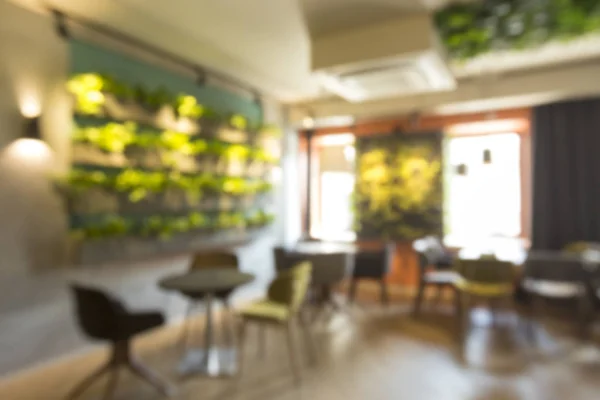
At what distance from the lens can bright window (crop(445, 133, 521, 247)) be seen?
5.80 metres

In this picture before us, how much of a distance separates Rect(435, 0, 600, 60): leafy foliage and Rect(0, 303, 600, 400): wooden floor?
2.87 meters

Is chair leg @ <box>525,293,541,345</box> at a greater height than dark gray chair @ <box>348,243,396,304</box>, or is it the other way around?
dark gray chair @ <box>348,243,396,304</box>

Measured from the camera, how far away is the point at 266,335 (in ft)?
13.9

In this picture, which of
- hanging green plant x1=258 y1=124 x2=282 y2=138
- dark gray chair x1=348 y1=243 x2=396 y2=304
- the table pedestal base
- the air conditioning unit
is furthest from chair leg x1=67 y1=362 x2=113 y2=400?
hanging green plant x1=258 y1=124 x2=282 y2=138

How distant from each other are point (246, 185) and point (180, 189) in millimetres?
1106

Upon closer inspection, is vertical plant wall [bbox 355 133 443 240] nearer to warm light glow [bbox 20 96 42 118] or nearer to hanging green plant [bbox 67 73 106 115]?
hanging green plant [bbox 67 73 106 115]

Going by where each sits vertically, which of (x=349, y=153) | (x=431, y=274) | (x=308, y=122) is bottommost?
(x=431, y=274)

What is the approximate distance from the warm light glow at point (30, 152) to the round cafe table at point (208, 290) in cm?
145

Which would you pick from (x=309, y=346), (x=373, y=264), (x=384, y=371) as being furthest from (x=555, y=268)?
(x=309, y=346)

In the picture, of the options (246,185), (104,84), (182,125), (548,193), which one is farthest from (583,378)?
(104,84)

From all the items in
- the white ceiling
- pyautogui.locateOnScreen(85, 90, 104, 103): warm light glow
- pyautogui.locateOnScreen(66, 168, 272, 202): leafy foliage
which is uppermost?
the white ceiling

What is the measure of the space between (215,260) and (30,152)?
189cm

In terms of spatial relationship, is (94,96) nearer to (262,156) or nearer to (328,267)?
(262,156)

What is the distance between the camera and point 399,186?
620 centimetres
